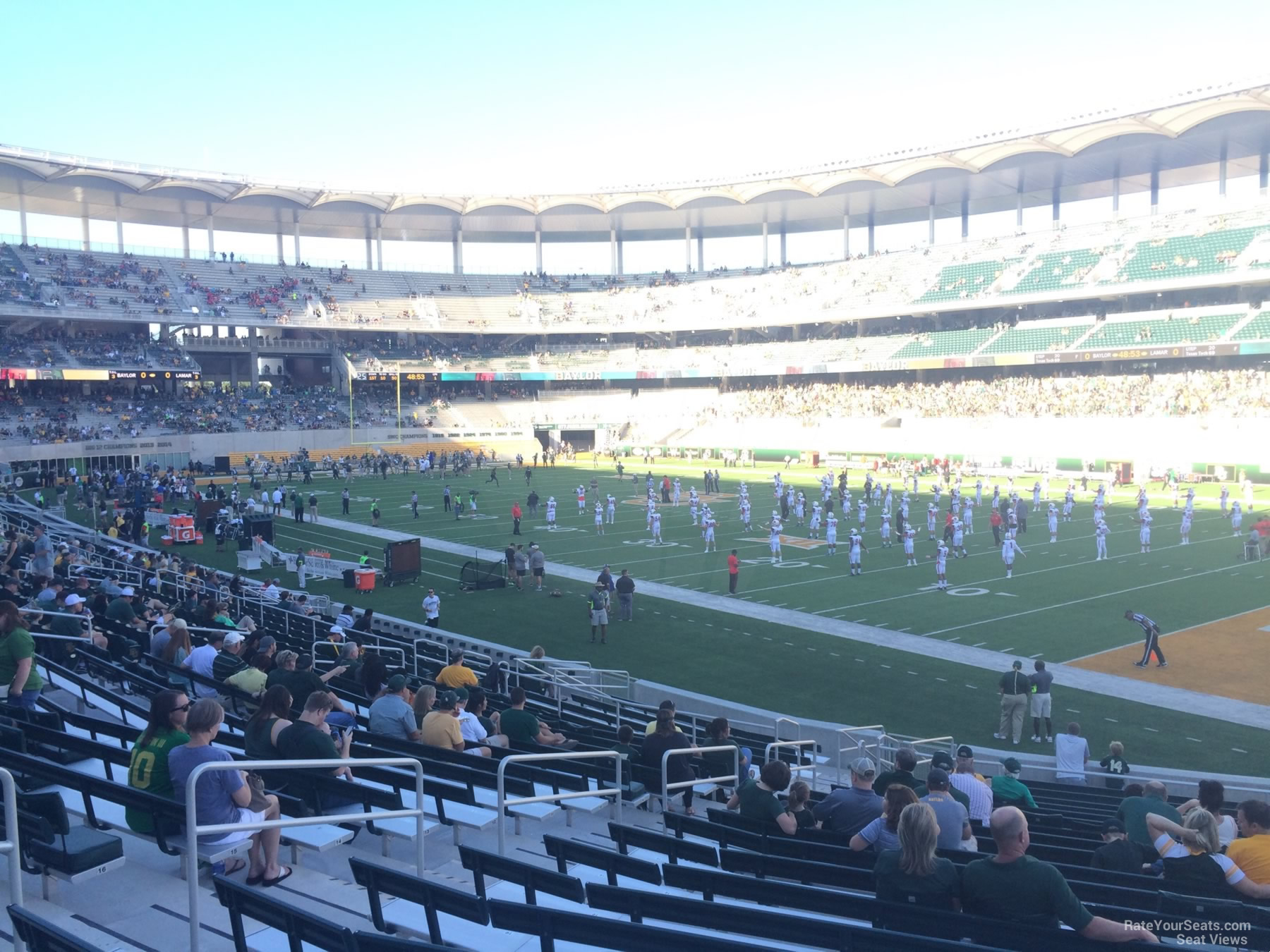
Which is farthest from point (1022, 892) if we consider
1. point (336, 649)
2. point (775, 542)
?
point (775, 542)

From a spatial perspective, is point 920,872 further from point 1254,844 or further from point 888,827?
point 1254,844

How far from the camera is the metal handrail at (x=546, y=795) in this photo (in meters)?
5.54

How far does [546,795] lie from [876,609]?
50.5ft

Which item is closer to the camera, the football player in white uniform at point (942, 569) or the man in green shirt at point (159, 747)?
the man in green shirt at point (159, 747)

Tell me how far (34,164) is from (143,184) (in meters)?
6.26

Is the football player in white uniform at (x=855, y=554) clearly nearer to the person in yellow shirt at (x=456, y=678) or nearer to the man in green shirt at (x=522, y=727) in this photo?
the person in yellow shirt at (x=456, y=678)

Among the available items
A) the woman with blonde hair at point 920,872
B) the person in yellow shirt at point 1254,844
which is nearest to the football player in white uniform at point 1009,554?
the person in yellow shirt at point 1254,844

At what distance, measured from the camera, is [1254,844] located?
518 centimetres

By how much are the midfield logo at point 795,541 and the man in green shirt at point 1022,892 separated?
24.4m

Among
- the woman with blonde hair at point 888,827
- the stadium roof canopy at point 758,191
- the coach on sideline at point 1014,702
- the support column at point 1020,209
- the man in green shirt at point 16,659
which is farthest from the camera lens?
the support column at point 1020,209

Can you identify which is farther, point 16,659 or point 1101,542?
point 1101,542

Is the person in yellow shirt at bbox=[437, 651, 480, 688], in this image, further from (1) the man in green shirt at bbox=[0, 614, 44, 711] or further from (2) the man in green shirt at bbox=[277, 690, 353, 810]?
(2) the man in green shirt at bbox=[277, 690, 353, 810]

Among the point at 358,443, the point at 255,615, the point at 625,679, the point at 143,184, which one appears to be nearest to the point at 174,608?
the point at 255,615

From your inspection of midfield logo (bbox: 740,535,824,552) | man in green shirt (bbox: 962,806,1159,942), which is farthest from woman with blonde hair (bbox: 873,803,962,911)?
midfield logo (bbox: 740,535,824,552)
